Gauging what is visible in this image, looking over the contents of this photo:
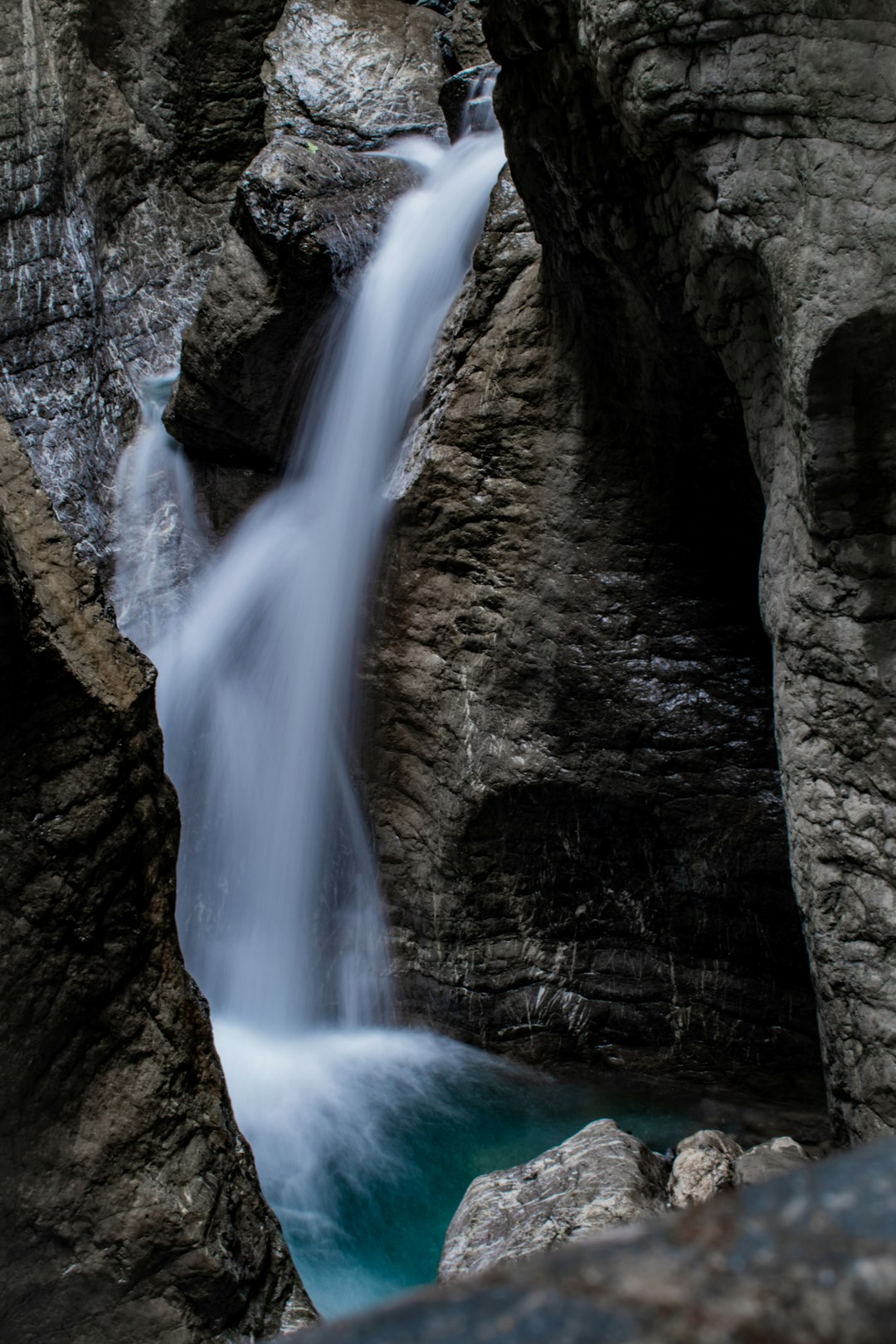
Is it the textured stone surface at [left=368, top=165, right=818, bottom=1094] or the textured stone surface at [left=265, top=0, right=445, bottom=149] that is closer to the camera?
the textured stone surface at [left=368, top=165, right=818, bottom=1094]

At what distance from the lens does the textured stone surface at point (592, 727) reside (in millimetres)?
4910

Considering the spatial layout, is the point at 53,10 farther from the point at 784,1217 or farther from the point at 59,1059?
the point at 784,1217

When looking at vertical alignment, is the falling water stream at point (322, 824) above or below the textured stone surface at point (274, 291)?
below

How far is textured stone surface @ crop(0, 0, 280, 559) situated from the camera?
8.35 m

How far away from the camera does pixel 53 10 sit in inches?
351

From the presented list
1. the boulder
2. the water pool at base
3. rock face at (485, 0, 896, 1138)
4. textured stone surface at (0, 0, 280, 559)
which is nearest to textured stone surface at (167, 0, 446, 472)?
textured stone surface at (0, 0, 280, 559)

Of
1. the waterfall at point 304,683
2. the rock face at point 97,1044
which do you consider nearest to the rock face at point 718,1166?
the rock face at point 97,1044

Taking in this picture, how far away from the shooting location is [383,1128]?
461 centimetres

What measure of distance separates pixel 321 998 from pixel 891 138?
458 centimetres

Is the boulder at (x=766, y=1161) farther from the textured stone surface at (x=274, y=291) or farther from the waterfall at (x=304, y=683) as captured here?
the textured stone surface at (x=274, y=291)

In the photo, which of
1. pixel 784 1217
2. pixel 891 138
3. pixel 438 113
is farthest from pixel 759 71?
pixel 438 113

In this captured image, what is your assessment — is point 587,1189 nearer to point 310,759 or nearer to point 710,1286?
point 710,1286

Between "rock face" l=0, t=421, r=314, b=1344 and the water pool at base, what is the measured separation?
4.17ft

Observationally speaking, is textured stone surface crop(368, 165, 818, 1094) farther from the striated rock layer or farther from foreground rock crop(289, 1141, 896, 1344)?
foreground rock crop(289, 1141, 896, 1344)
